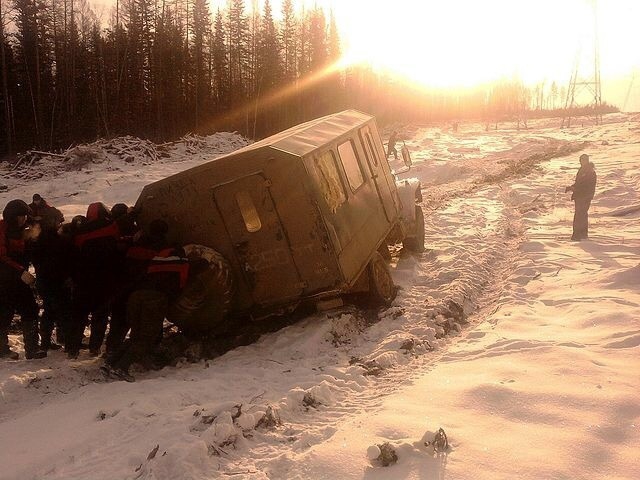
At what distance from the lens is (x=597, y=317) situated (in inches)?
244

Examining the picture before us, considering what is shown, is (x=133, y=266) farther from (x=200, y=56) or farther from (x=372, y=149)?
(x=200, y=56)

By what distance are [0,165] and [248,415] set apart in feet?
87.4

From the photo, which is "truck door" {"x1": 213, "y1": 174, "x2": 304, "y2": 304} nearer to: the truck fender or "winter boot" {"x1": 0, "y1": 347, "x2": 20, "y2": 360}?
"winter boot" {"x1": 0, "y1": 347, "x2": 20, "y2": 360}

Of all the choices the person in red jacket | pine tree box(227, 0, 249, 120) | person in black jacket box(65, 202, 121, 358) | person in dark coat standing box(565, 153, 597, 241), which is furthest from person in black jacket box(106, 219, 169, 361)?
pine tree box(227, 0, 249, 120)

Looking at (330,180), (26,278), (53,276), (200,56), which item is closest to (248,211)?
(330,180)

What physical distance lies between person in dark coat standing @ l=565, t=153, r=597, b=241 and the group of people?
8107 mm

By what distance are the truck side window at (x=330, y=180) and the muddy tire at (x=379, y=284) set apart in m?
1.13

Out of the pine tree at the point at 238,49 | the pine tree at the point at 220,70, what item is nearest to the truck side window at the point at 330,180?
the pine tree at the point at 220,70

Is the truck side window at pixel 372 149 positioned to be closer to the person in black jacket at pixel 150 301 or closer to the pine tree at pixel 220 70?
the person in black jacket at pixel 150 301

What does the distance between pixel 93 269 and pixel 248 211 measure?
6.38 ft

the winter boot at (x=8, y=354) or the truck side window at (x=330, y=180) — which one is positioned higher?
the truck side window at (x=330, y=180)

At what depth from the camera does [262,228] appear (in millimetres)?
6254

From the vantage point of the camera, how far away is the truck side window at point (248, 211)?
246 inches

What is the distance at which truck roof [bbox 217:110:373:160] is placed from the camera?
6285 mm
